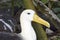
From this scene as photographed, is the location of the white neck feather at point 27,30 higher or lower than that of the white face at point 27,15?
lower

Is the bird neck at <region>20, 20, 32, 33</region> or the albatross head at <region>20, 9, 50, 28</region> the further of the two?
the bird neck at <region>20, 20, 32, 33</region>

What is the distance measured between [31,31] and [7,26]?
2.34ft

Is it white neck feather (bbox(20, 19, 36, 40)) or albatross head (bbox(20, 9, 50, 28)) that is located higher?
albatross head (bbox(20, 9, 50, 28))

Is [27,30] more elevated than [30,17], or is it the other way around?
[30,17]

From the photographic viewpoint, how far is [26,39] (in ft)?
14.2

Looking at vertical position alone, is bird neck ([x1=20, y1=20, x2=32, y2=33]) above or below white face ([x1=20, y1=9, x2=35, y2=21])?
below

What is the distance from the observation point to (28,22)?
14.6 feet

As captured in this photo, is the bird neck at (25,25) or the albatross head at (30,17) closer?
the albatross head at (30,17)

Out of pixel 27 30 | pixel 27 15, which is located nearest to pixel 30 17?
pixel 27 15

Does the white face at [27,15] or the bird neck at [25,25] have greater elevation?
the white face at [27,15]

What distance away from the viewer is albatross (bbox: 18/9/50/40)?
434 cm

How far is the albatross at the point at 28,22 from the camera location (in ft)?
14.3

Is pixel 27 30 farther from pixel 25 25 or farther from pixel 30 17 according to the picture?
pixel 30 17

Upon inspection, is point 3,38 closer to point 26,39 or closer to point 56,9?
point 26,39
